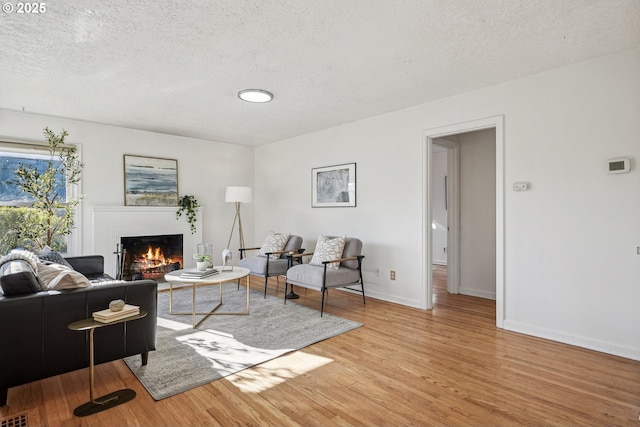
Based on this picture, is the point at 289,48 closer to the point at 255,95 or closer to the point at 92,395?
the point at 255,95

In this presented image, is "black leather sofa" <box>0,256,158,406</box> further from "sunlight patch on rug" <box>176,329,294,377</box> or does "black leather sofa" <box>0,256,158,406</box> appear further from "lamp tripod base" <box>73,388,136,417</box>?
"sunlight patch on rug" <box>176,329,294,377</box>

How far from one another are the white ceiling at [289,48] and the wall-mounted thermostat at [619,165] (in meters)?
0.87

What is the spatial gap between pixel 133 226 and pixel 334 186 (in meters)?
3.01

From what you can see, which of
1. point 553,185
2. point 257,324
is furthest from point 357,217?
point 553,185

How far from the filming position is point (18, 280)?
2094mm

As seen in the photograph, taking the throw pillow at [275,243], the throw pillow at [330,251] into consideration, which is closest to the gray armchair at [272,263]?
the throw pillow at [275,243]

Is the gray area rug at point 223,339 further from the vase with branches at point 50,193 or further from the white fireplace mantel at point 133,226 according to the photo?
the vase with branches at point 50,193

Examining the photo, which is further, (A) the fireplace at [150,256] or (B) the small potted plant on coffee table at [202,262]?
(A) the fireplace at [150,256]

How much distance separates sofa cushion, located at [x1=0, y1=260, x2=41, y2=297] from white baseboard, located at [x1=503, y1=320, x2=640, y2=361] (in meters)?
3.85

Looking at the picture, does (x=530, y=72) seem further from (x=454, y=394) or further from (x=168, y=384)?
(x=168, y=384)

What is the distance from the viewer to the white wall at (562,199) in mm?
2773

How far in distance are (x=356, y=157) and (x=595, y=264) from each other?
2933 millimetres

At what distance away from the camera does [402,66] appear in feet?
10.0

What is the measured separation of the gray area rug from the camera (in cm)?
247
